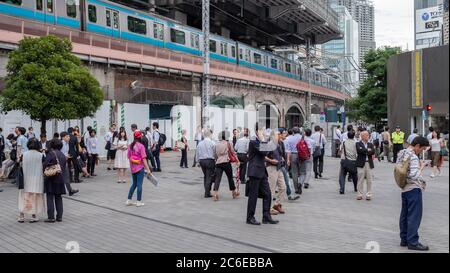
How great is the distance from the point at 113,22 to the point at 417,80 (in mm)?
17118

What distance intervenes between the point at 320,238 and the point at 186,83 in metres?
29.6

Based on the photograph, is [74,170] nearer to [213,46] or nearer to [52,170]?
[52,170]

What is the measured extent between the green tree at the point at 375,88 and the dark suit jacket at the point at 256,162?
3288 cm

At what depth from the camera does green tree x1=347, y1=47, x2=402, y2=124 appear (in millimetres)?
39062

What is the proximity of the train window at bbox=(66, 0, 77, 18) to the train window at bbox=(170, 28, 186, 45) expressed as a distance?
27.2 ft

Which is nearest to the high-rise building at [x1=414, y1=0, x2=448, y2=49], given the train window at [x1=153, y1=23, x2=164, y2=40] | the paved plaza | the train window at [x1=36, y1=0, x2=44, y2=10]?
the train window at [x1=153, y1=23, x2=164, y2=40]

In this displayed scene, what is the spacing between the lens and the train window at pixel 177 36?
3145cm

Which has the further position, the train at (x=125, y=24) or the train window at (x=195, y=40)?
the train window at (x=195, y=40)

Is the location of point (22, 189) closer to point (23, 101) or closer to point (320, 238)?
point (320, 238)

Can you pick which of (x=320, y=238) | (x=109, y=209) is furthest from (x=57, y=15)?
(x=320, y=238)

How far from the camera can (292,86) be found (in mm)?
50406

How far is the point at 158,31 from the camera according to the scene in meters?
30.1

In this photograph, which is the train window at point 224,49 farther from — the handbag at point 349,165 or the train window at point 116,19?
the handbag at point 349,165

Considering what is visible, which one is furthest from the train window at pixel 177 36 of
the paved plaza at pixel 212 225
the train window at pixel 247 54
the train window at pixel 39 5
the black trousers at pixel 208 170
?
the black trousers at pixel 208 170
